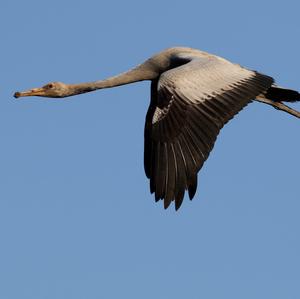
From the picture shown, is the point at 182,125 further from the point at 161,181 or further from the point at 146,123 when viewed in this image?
the point at 146,123

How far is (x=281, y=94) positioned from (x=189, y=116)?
413cm

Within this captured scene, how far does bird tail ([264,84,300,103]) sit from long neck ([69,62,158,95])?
2.31 m

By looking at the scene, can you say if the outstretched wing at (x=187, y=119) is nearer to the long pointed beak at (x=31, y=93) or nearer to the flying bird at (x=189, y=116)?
the flying bird at (x=189, y=116)

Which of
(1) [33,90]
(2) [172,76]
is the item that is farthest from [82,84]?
(2) [172,76]

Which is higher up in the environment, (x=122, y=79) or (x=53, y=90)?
(x=122, y=79)

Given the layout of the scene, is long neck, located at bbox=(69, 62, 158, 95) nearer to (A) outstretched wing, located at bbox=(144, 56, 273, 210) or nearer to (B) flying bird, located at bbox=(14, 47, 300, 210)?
(B) flying bird, located at bbox=(14, 47, 300, 210)

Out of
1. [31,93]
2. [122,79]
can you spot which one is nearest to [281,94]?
[122,79]

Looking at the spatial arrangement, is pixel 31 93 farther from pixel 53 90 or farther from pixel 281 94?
pixel 281 94

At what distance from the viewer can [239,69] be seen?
18.9m

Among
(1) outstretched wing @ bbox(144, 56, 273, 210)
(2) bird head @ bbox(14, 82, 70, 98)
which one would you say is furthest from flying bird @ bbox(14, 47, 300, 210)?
(2) bird head @ bbox(14, 82, 70, 98)

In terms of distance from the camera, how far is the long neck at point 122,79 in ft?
66.4

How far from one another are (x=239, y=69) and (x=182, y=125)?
8.19ft

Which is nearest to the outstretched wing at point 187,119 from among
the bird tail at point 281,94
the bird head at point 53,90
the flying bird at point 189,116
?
the flying bird at point 189,116

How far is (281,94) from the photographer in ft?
67.4
